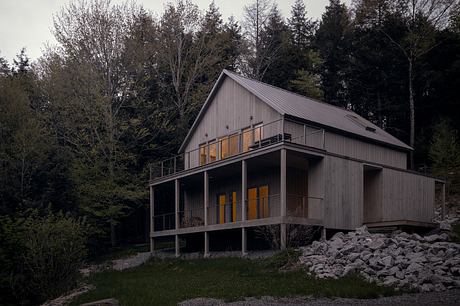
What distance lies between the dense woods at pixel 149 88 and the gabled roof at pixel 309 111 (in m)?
6.13

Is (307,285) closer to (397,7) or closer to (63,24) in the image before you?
(63,24)

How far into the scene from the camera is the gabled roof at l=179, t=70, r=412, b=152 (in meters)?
27.2

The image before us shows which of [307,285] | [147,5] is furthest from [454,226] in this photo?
[147,5]

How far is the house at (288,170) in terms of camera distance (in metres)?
24.9

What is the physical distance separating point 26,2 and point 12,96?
24.9 feet

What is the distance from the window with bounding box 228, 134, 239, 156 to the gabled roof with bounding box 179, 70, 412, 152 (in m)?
2.77

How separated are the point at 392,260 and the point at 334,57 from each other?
3556cm

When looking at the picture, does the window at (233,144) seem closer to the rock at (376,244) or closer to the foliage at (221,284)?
the foliage at (221,284)

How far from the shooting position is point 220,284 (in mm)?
18500

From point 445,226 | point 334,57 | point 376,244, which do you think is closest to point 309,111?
point 445,226

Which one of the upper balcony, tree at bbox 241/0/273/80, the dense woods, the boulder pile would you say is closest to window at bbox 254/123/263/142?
the upper balcony

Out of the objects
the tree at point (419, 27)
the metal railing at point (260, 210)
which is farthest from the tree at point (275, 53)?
the metal railing at point (260, 210)

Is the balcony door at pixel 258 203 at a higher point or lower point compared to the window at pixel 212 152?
lower

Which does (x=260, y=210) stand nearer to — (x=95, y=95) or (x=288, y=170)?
(x=288, y=170)
